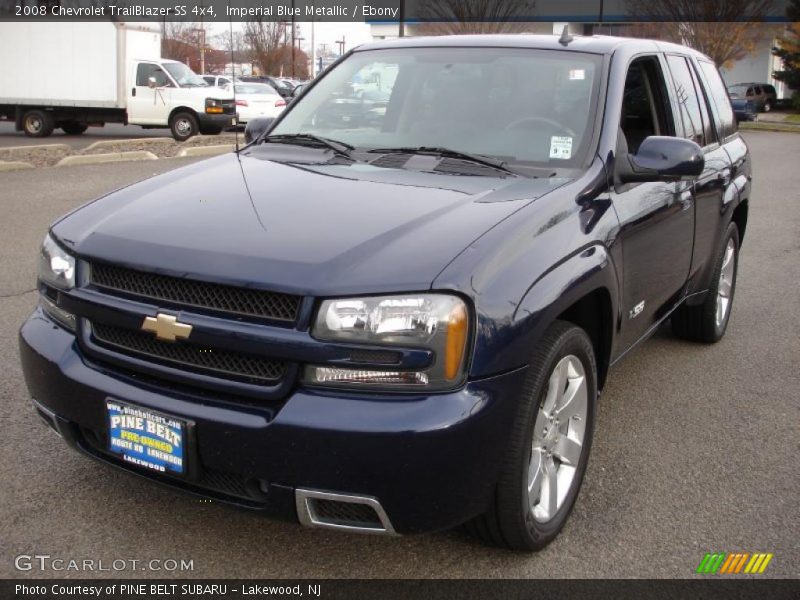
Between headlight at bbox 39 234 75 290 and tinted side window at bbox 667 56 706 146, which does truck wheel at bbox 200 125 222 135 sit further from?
headlight at bbox 39 234 75 290

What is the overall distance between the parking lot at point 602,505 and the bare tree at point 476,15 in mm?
32349

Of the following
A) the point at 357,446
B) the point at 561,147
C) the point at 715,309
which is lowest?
the point at 715,309

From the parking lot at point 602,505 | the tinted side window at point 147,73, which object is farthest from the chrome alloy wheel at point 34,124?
the parking lot at point 602,505

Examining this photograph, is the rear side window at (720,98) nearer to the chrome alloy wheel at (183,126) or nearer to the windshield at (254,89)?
the chrome alloy wheel at (183,126)

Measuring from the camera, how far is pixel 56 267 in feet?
10.1

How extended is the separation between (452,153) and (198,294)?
1.48 meters

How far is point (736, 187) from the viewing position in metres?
5.50

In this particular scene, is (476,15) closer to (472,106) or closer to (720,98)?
(720,98)

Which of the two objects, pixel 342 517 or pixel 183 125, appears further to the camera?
pixel 183 125

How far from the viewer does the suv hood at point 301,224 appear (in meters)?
2.61

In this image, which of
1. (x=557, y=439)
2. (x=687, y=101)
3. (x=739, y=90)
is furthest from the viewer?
(x=739, y=90)

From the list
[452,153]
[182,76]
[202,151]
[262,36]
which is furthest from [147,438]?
[262,36]

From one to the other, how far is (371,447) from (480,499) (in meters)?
0.44

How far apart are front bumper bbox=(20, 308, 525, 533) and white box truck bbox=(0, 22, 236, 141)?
67.8 feet
